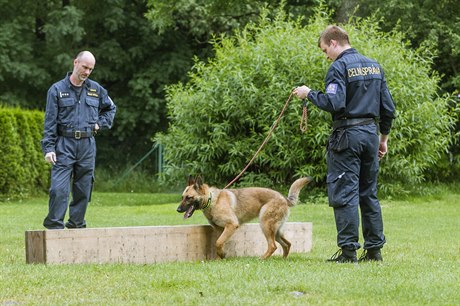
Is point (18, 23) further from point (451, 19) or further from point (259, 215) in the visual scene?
point (259, 215)

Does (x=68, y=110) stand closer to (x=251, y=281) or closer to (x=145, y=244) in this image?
(x=145, y=244)

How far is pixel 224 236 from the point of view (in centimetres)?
864

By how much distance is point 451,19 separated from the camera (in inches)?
987

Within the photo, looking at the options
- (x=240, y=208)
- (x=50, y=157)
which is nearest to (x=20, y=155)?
(x=50, y=157)

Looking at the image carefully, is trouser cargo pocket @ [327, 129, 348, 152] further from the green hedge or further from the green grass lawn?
the green hedge

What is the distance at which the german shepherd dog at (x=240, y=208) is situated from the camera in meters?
8.64

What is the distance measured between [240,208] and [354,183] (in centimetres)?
151

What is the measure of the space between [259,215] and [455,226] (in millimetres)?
5126

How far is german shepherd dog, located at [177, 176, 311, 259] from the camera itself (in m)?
8.64

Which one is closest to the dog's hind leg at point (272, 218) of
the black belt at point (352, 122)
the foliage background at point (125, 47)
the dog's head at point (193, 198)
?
the dog's head at point (193, 198)

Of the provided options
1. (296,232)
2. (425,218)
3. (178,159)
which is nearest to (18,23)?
(178,159)

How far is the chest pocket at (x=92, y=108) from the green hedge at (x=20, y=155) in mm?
10222

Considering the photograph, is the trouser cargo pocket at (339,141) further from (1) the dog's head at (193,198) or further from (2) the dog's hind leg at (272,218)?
(1) the dog's head at (193,198)

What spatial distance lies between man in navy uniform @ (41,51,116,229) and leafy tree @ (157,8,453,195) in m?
8.79
